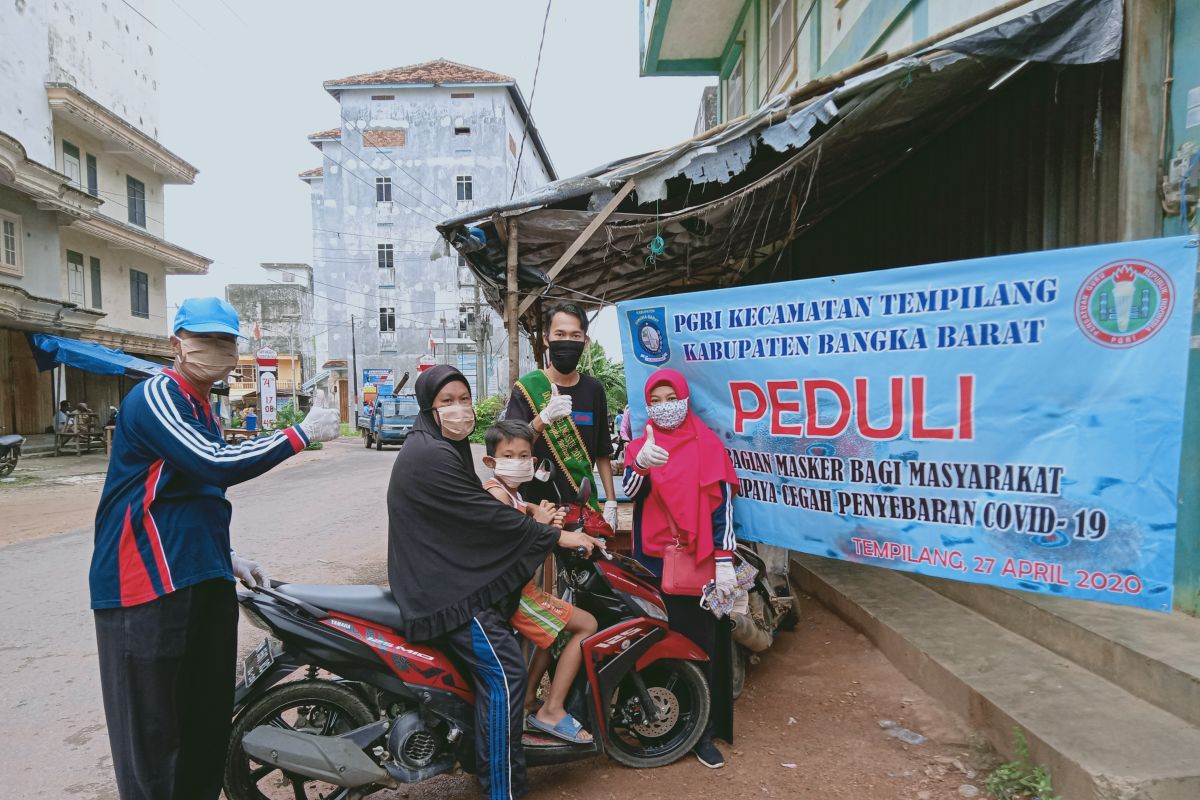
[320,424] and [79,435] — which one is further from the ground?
[320,424]

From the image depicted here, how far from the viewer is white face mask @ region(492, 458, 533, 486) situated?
9.96 ft

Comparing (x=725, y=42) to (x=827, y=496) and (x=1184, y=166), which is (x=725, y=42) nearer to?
(x=1184, y=166)

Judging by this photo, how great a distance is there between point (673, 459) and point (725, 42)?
40.1 feet

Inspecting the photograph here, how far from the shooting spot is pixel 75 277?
20.8m

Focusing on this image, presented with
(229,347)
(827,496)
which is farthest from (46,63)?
(827,496)

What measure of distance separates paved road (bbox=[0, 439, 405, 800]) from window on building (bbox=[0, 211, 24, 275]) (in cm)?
709

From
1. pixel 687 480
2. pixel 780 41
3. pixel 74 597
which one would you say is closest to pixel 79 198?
pixel 74 597

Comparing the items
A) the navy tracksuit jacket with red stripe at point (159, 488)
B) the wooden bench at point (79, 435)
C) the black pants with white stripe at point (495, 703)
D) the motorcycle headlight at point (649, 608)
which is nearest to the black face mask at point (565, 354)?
the motorcycle headlight at point (649, 608)

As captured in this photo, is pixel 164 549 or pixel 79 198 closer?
pixel 164 549

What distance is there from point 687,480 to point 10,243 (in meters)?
20.4

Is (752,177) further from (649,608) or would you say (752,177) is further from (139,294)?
(139,294)

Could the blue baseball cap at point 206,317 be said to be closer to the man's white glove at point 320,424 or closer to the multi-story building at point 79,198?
the man's white glove at point 320,424

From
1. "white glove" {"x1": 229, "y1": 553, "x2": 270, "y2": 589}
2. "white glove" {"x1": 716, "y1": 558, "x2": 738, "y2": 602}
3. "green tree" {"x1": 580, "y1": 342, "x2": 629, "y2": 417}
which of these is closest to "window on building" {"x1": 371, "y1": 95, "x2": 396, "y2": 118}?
"green tree" {"x1": 580, "y1": 342, "x2": 629, "y2": 417}

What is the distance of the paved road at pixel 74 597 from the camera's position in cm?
338
